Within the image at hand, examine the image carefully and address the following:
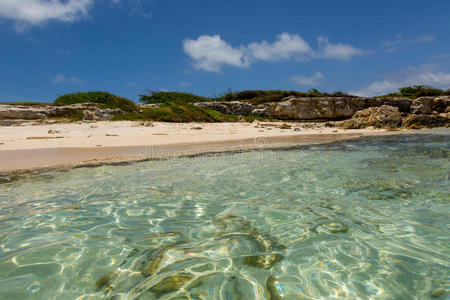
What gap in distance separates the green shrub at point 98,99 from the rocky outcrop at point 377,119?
51.5 ft

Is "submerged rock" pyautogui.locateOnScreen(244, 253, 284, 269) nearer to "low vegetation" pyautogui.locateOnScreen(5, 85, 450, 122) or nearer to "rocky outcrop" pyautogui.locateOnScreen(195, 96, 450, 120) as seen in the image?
"low vegetation" pyautogui.locateOnScreen(5, 85, 450, 122)

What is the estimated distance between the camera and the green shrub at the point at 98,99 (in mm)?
18797

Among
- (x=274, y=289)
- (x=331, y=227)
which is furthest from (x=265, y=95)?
(x=274, y=289)

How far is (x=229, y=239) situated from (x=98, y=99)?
20533 millimetres

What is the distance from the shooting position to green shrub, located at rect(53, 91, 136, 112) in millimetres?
18797

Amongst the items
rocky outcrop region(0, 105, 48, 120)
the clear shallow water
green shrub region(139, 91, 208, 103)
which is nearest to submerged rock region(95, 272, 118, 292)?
the clear shallow water

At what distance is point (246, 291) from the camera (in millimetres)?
1371

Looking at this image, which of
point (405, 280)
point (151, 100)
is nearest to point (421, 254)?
point (405, 280)

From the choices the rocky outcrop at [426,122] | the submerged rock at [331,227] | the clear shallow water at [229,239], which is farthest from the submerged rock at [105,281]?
the rocky outcrop at [426,122]

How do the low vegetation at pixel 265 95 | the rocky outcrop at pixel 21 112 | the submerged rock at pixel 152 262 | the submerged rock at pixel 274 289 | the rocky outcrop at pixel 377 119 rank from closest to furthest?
the submerged rock at pixel 274 289 < the submerged rock at pixel 152 262 < the rocky outcrop at pixel 21 112 < the rocky outcrop at pixel 377 119 < the low vegetation at pixel 265 95

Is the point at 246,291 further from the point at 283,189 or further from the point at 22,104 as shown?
the point at 22,104

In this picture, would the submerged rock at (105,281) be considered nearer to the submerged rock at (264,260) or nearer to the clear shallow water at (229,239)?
the clear shallow water at (229,239)

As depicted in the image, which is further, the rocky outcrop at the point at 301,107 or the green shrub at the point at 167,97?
the green shrub at the point at 167,97

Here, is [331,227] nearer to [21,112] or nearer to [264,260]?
[264,260]
